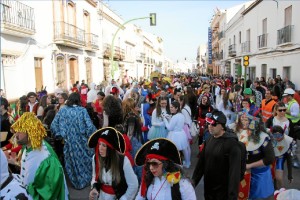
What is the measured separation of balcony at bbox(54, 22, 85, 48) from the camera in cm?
1598

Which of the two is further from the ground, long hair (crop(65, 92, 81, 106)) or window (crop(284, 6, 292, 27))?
window (crop(284, 6, 292, 27))

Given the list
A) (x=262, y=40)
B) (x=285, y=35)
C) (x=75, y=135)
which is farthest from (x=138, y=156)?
(x=262, y=40)

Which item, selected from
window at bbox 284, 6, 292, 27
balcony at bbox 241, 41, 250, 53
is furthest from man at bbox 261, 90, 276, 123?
balcony at bbox 241, 41, 250, 53

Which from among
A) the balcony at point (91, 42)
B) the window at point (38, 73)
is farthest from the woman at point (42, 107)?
the balcony at point (91, 42)

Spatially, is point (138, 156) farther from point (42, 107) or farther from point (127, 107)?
point (42, 107)

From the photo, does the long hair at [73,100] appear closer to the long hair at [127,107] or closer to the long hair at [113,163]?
the long hair at [127,107]

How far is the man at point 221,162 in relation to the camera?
3.10 metres

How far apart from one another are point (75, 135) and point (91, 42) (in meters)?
17.1

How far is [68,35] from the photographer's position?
56.5 ft

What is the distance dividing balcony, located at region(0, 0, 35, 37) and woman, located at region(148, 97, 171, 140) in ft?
24.4

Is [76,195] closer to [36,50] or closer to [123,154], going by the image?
[123,154]

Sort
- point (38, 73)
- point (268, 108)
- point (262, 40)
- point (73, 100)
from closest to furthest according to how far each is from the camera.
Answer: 1. point (73, 100)
2. point (268, 108)
3. point (38, 73)
4. point (262, 40)

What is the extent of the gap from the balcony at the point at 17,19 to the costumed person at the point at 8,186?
9928 mm

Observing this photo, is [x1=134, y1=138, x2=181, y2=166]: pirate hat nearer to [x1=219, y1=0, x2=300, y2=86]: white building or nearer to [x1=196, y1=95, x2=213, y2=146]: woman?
[x1=196, y1=95, x2=213, y2=146]: woman
